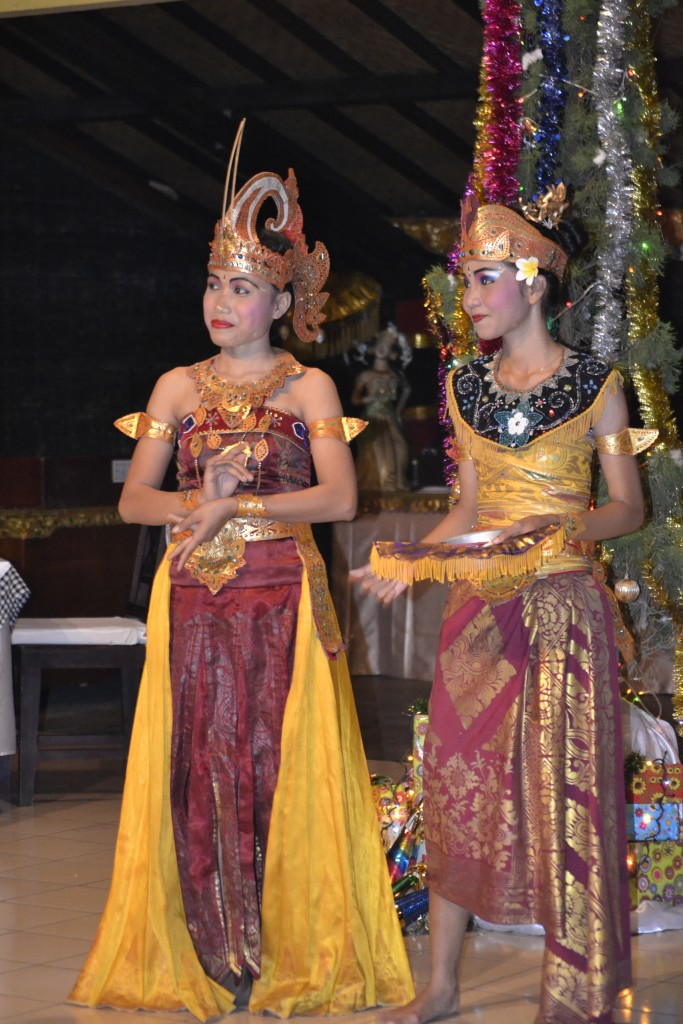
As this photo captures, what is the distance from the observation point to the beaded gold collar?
323cm

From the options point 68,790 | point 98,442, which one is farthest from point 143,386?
point 68,790

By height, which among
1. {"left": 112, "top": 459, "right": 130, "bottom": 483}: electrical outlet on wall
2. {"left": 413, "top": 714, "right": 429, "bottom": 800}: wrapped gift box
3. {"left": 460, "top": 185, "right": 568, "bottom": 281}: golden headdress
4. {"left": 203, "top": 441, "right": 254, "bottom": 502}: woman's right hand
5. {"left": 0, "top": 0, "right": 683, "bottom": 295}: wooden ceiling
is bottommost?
{"left": 413, "top": 714, "right": 429, "bottom": 800}: wrapped gift box

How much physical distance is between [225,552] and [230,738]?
0.39 metres

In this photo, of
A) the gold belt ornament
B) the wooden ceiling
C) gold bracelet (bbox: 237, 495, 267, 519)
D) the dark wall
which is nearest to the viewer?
gold bracelet (bbox: 237, 495, 267, 519)

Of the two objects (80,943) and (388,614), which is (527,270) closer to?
(80,943)

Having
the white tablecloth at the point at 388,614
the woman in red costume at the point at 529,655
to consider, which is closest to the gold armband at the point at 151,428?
the woman in red costume at the point at 529,655

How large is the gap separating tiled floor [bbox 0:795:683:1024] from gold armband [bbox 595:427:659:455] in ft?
3.94

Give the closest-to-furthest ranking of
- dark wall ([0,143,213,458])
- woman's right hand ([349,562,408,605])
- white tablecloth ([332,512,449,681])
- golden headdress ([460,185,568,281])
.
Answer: woman's right hand ([349,562,408,605]), golden headdress ([460,185,568,281]), white tablecloth ([332,512,449,681]), dark wall ([0,143,213,458])

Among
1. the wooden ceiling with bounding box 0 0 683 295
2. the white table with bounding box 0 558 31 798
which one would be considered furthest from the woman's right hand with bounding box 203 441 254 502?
the wooden ceiling with bounding box 0 0 683 295

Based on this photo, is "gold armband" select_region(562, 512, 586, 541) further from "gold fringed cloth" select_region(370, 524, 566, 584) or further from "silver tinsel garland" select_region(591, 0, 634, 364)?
"silver tinsel garland" select_region(591, 0, 634, 364)

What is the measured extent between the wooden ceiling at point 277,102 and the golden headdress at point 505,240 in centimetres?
449

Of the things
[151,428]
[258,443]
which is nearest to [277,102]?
[151,428]

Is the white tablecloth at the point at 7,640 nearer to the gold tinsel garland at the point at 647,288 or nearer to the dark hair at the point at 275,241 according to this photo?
the gold tinsel garland at the point at 647,288

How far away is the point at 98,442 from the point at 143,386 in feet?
1.72
